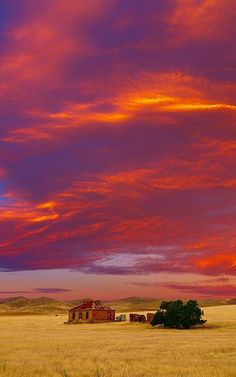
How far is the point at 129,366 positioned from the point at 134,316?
6575 cm

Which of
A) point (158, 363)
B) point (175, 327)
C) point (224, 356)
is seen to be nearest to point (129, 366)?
point (158, 363)

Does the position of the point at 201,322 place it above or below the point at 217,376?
above

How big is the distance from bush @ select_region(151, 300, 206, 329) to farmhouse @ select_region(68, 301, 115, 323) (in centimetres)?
2394

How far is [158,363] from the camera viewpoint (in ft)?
88.4

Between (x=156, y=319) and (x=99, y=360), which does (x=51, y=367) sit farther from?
(x=156, y=319)

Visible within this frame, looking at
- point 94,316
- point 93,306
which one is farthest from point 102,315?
point 93,306

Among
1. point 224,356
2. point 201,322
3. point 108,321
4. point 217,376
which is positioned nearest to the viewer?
point 217,376

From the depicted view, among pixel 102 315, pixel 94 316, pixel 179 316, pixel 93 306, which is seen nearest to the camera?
pixel 179 316

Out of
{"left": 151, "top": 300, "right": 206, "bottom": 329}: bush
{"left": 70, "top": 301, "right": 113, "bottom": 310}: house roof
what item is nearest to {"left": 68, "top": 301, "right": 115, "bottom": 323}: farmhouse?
{"left": 70, "top": 301, "right": 113, "bottom": 310}: house roof

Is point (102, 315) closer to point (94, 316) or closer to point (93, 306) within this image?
point (94, 316)

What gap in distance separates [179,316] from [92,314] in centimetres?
2935

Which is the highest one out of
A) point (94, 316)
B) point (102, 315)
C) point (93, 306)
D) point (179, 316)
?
point (93, 306)

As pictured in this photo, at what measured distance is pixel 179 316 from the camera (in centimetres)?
7294

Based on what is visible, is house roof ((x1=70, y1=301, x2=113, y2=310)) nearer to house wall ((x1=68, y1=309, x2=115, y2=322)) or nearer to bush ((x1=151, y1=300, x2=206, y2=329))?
house wall ((x1=68, y1=309, x2=115, y2=322))
